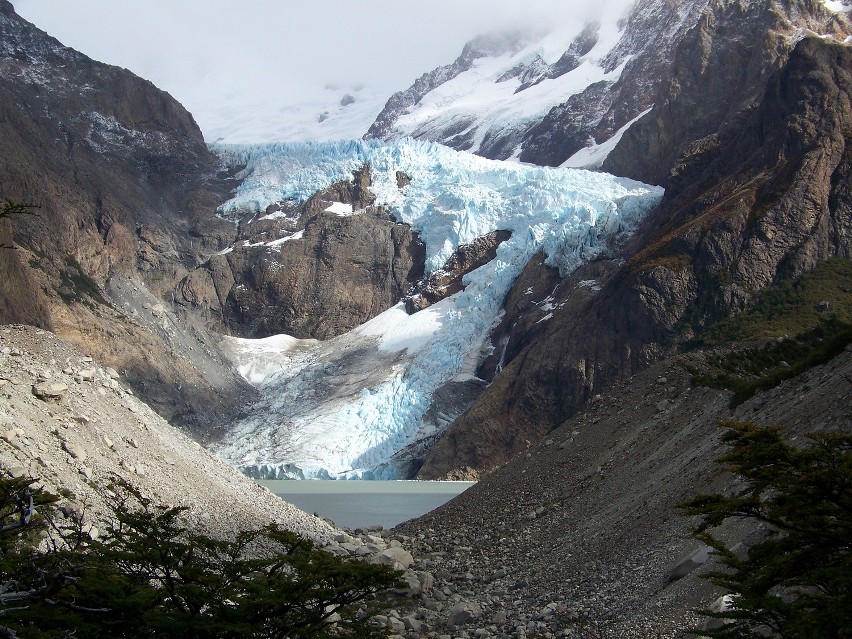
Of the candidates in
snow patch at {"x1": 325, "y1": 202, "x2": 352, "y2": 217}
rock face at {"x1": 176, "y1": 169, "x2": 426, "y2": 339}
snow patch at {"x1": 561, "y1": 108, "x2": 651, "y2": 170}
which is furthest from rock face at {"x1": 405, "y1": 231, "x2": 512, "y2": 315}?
snow patch at {"x1": 561, "y1": 108, "x2": 651, "y2": 170}

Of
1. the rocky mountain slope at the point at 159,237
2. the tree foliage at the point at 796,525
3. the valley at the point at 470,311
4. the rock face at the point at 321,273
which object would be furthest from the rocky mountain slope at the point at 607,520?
the rock face at the point at 321,273

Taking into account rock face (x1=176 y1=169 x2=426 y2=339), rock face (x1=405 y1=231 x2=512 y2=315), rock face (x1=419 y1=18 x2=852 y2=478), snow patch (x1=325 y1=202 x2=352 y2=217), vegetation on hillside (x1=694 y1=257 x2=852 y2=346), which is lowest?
vegetation on hillside (x1=694 y1=257 x2=852 y2=346)

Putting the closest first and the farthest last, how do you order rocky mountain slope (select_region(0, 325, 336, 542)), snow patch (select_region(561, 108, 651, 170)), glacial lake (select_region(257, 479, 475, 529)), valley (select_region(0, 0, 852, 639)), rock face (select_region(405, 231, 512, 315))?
rocky mountain slope (select_region(0, 325, 336, 542)) → valley (select_region(0, 0, 852, 639)) → glacial lake (select_region(257, 479, 475, 529)) → rock face (select_region(405, 231, 512, 315)) → snow patch (select_region(561, 108, 651, 170))

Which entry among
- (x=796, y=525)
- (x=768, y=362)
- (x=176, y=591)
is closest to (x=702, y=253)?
(x=768, y=362)

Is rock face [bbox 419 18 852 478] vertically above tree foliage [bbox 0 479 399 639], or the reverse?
rock face [bbox 419 18 852 478]

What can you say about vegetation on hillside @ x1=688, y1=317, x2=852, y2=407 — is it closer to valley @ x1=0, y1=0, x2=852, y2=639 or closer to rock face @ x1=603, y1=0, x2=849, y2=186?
valley @ x1=0, y1=0, x2=852, y2=639

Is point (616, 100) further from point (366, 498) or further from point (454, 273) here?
point (366, 498)

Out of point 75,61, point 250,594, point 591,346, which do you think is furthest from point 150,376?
point 250,594
